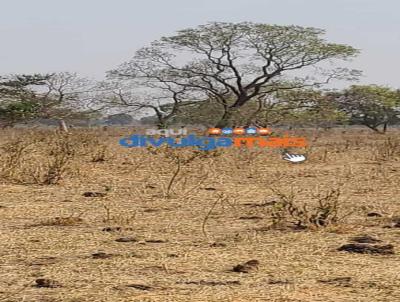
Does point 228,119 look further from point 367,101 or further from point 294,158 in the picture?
point 294,158

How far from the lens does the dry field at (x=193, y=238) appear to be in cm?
404

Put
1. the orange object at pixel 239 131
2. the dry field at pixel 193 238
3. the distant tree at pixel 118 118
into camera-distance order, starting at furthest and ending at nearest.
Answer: the distant tree at pixel 118 118 < the orange object at pixel 239 131 < the dry field at pixel 193 238

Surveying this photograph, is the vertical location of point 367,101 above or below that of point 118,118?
above

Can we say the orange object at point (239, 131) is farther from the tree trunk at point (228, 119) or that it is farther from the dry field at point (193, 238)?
the dry field at point (193, 238)

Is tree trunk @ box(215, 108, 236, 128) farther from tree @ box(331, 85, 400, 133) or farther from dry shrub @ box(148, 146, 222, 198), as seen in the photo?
dry shrub @ box(148, 146, 222, 198)

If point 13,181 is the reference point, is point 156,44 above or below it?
above

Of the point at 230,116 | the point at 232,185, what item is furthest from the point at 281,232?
the point at 230,116

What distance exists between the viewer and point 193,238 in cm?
A: 559

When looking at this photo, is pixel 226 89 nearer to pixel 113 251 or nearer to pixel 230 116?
pixel 230 116

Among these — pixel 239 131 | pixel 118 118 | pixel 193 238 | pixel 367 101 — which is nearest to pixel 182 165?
pixel 193 238

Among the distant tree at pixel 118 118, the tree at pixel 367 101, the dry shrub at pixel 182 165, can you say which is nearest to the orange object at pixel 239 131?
the tree at pixel 367 101

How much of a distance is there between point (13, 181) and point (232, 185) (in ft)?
9.40

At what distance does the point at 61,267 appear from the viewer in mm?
4531

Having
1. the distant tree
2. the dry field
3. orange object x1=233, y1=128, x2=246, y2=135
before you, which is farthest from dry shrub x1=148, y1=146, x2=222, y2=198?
the distant tree
